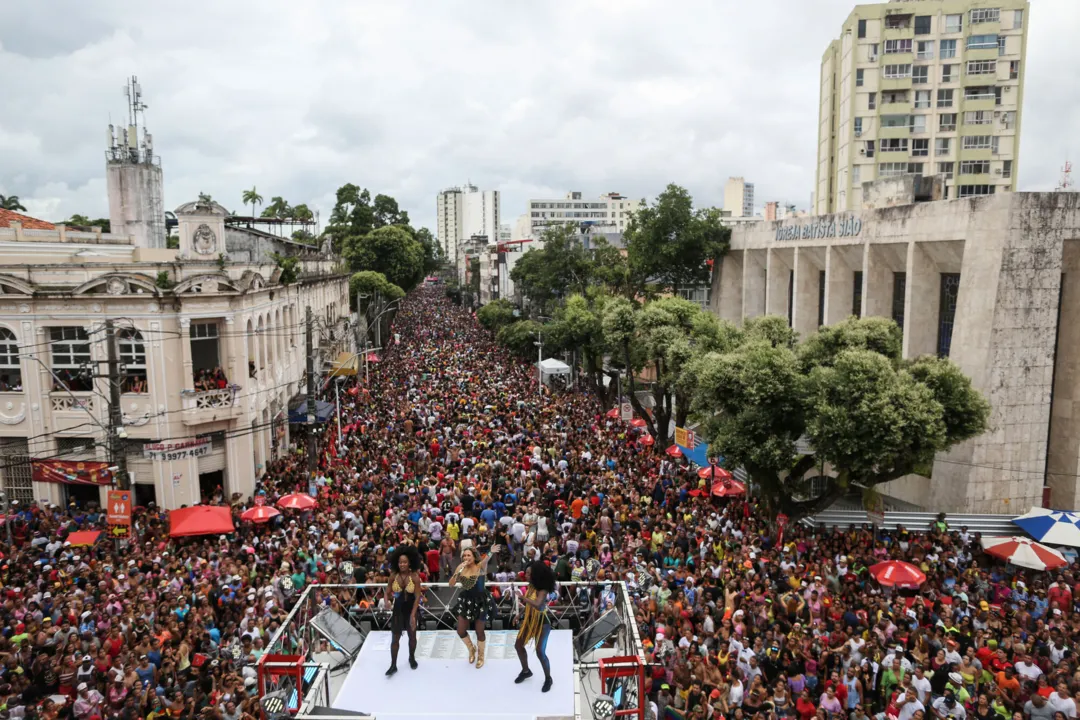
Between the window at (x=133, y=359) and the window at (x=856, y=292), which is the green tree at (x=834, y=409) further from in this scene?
the window at (x=133, y=359)

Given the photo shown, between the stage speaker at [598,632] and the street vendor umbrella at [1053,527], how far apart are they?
12592 millimetres

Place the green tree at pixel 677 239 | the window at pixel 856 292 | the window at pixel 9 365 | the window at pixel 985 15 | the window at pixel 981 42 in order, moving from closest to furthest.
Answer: the window at pixel 9 365, the window at pixel 856 292, the green tree at pixel 677 239, the window at pixel 985 15, the window at pixel 981 42

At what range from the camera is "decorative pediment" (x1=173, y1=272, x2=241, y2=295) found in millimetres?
22266

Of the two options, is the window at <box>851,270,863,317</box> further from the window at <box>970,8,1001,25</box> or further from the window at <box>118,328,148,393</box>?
the window at <box>118,328,148,393</box>

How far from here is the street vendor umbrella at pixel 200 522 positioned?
18031 millimetres

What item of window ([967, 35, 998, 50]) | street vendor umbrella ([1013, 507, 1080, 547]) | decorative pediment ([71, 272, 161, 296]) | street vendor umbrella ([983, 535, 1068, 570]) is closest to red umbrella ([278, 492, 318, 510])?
decorative pediment ([71, 272, 161, 296])

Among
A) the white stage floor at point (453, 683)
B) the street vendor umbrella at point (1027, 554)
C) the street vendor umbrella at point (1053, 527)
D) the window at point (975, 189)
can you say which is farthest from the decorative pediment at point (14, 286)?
the window at point (975, 189)

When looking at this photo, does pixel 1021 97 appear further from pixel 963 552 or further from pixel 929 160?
pixel 963 552

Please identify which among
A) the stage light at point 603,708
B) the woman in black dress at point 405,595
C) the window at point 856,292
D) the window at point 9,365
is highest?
the window at point 856,292

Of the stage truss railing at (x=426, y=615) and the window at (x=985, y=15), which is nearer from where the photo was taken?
the stage truss railing at (x=426, y=615)

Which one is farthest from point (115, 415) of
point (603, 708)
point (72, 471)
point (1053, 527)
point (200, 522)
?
point (1053, 527)

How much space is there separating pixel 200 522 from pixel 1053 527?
60.3 feet

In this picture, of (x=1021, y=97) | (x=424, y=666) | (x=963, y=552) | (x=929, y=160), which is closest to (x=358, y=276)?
(x=929, y=160)

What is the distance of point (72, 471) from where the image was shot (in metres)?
22.6
